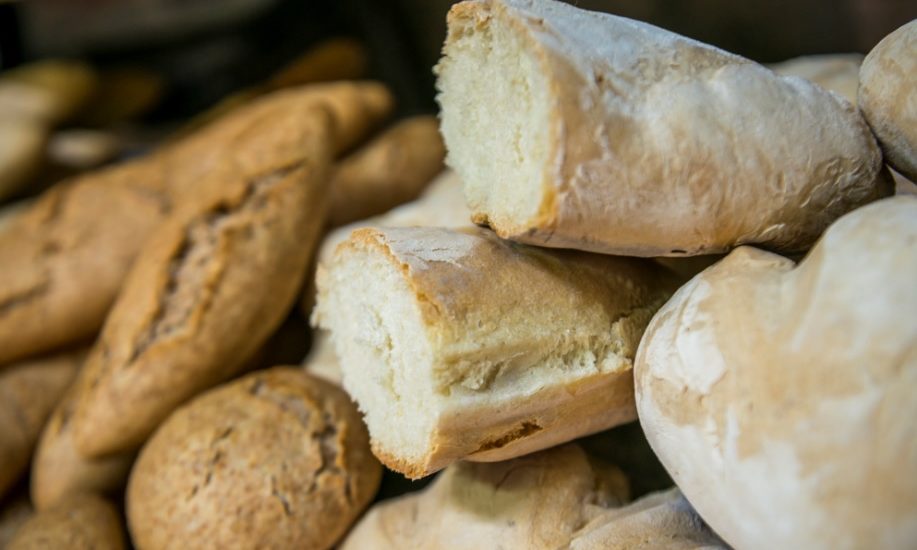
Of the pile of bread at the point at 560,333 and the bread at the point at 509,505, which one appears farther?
the bread at the point at 509,505

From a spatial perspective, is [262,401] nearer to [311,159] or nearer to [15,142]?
[311,159]

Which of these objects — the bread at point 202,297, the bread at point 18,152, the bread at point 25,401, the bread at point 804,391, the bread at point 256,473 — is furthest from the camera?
the bread at point 18,152

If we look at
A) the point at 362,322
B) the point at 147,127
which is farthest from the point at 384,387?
the point at 147,127

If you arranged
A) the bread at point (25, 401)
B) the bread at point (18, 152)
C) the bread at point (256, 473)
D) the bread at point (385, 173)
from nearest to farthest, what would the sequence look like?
the bread at point (256, 473), the bread at point (25, 401), the bread at point (385, 173), the bread at point (18, 152)

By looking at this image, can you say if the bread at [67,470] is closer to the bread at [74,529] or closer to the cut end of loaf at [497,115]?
the bread at [74,529]

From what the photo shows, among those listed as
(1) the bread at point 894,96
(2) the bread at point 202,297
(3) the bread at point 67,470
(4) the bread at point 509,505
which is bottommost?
(3) the bread at point 67,470

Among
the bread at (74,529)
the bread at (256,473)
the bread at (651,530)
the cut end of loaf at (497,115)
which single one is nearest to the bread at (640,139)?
the cut end of loaf at (497,115)

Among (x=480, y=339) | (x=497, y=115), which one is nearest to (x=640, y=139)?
(x=497, y=115)
